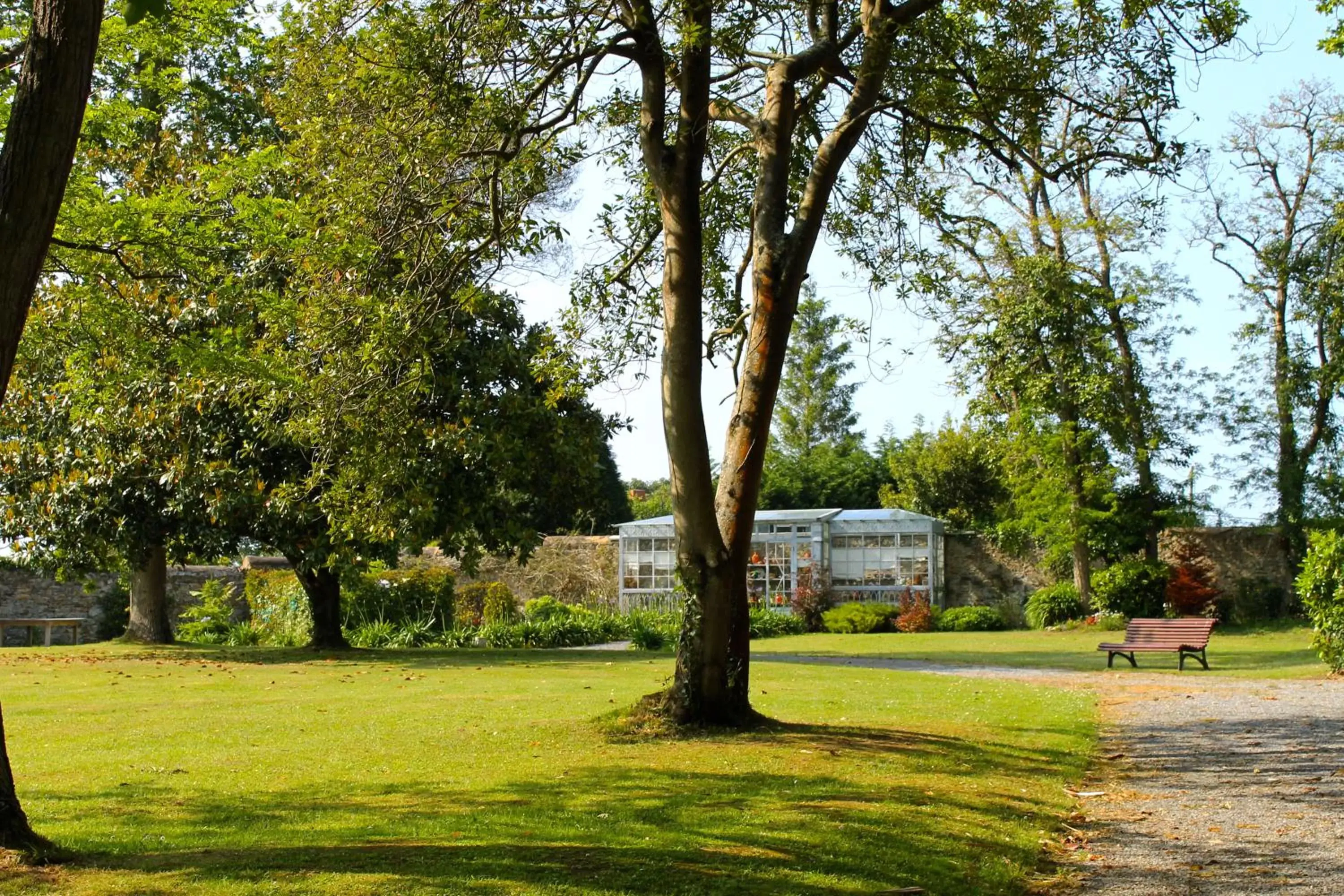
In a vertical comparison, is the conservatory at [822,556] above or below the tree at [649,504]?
below

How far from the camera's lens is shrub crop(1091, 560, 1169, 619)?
27219mm

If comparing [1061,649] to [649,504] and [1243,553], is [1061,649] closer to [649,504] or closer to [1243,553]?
[1243,553]

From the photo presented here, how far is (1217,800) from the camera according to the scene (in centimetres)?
754

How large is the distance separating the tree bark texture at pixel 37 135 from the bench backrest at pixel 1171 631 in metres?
16.3

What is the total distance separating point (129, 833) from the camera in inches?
245

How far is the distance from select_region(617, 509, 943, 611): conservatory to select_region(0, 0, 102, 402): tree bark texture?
26.5 m

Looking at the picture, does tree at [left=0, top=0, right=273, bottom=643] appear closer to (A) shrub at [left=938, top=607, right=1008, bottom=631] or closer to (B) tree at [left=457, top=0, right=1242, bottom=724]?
(B) tree at [left=457, top=0, right=1242, bottom=724]

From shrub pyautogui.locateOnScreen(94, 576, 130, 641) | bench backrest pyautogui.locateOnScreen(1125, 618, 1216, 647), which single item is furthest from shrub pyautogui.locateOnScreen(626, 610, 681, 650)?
shrub pyautogui.locateOnScreen(94, 576, 130, 641)

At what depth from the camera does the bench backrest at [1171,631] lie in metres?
17.7

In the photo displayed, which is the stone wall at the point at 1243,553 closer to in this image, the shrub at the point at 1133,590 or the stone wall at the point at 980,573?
the shrub at the point at 1133,590

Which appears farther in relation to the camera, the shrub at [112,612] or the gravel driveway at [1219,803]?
the shrub at [112,612]

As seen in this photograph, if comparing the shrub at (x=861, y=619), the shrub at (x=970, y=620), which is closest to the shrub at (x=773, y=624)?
the shrub at (x=861, y=619)

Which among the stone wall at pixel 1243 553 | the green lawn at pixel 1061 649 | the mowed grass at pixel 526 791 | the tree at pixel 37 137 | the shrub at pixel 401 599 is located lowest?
the green lawn at pixel 1061 649

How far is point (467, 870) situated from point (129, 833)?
81.4 inches
